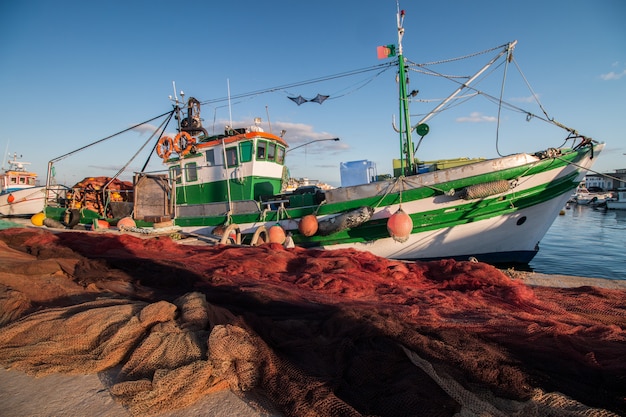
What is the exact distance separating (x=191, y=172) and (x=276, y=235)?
5.08 meters

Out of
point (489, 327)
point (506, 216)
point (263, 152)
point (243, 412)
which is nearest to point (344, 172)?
point (263, 152)

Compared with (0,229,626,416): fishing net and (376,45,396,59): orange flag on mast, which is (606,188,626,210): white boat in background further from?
(0,229,626,416): fishing net

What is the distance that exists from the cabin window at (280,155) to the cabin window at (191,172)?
2.95 metres

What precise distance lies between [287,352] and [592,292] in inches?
155

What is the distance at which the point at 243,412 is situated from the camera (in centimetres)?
174

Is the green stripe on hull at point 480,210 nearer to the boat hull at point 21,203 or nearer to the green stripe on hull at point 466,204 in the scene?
the green stripe on hull at point 466,204

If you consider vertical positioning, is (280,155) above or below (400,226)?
above

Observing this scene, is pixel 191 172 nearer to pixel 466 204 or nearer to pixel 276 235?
pixel 276 235

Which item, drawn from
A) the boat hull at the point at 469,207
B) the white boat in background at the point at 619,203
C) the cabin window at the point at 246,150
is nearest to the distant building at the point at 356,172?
the boat hull at the point at 469,207

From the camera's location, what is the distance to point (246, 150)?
35.2ft

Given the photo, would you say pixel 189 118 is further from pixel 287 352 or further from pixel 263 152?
pixel 287 352

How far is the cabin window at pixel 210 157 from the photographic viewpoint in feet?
37.2

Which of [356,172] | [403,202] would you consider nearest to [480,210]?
[403,202]

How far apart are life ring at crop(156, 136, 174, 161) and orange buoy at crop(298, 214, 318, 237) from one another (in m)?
6.44
